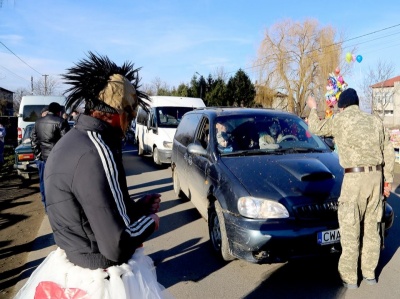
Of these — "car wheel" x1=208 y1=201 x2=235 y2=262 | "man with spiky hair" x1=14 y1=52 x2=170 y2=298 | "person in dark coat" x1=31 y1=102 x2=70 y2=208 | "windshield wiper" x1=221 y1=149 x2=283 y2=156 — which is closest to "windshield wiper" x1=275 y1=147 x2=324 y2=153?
"windshield wiper" x1=221 y1=149 x2=283 y2=156

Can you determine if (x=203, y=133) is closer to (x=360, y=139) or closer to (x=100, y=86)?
(x=360, y=139)

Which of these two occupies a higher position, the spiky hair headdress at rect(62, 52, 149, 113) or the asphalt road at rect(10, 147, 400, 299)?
the spiky hair headdress at rect(62, 52, 149, 113)

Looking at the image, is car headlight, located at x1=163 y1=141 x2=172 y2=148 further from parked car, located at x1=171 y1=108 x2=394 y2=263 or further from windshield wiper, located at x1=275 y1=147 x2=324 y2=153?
windshield wiper, located at x1=275 y1=147 x2=324 y2=153

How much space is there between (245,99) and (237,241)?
33.5m

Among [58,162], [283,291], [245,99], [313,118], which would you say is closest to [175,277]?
[283,291]

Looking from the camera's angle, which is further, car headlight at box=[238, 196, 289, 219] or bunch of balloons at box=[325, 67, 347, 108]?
bunch of balloons at box=[325, 67, 347, 108]

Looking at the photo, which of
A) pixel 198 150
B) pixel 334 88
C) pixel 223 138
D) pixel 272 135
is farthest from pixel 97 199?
pixel 334 88

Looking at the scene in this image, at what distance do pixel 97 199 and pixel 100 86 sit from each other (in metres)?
0.60

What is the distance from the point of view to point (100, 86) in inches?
68.5

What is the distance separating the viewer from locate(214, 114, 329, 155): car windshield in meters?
4.81

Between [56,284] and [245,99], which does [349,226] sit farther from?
[245,99]

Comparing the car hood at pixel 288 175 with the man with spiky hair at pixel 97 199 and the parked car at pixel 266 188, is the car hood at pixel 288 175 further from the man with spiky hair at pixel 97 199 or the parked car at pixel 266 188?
the man with spiky hair at pixel 97 199

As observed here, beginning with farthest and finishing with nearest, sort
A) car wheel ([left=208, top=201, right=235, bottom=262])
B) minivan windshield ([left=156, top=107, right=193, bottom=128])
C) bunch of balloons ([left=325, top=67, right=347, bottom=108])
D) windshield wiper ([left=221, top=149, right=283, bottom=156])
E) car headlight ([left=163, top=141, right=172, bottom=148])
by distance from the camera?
bunch of balloons ([left=325, top=67, right=347, bottom=108])
minivan windshield ([left=156, top=107, right=193, bottom=128])
car headlight ([left=163, top=141, right=172, bottom=148])
windshield wiper ([left=221, top=149, right=283, bottom=156])
car wheel ([left=208, top=201, right=235, bottom=262])

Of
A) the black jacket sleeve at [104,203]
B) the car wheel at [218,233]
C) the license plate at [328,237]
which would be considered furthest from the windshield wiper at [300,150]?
the black jacket sleeve at [104,203]
